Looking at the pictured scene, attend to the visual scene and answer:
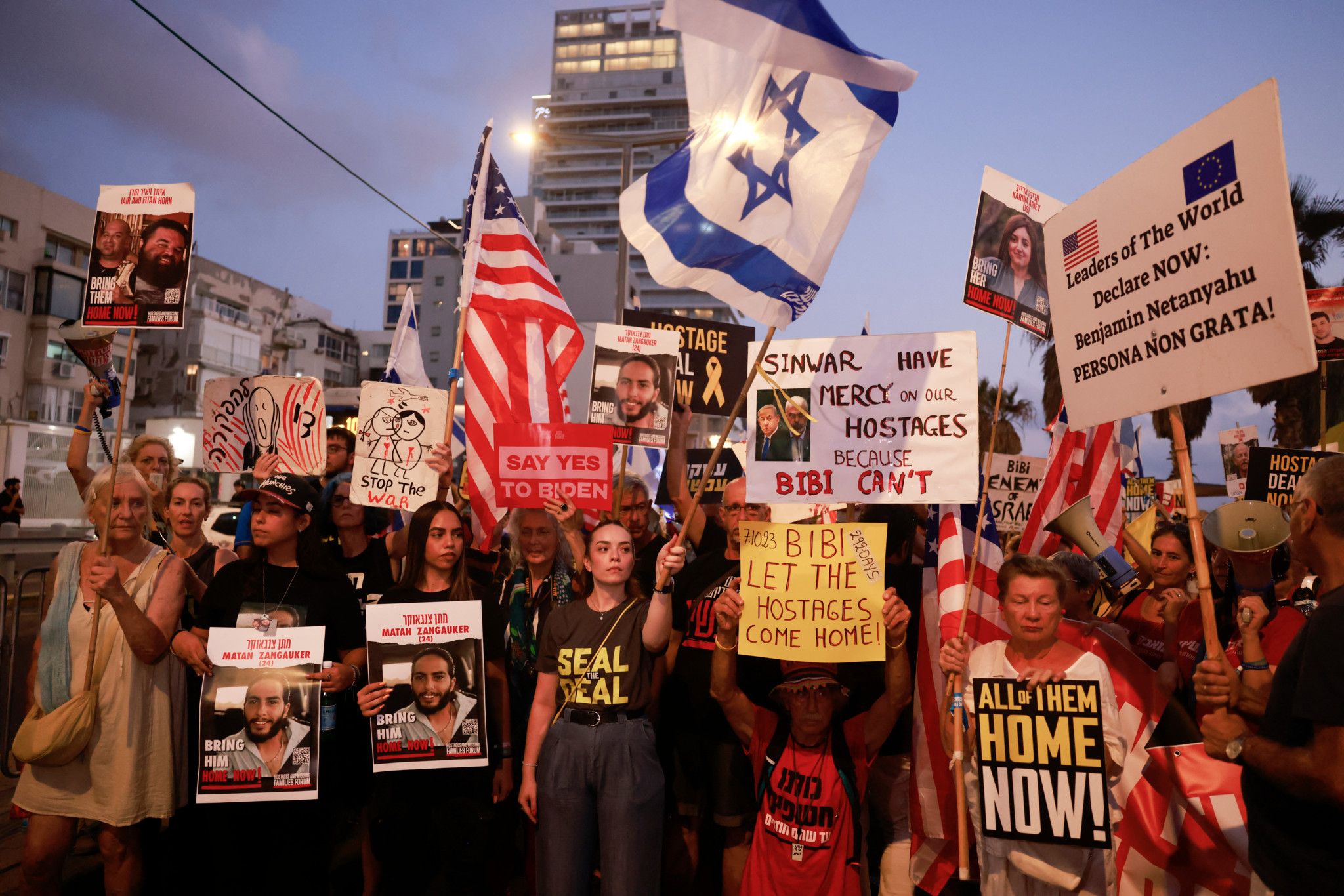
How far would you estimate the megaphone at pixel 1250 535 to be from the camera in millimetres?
4430

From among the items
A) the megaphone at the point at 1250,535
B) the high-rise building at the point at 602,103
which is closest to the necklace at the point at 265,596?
the megaphone at the point at 1250,535

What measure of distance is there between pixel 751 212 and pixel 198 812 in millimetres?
4457

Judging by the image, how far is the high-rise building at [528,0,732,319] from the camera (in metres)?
142

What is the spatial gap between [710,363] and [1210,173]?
481 cm

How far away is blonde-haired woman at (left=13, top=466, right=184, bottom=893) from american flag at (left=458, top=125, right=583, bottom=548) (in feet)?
7.48

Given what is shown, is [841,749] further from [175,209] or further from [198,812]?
[175,209]

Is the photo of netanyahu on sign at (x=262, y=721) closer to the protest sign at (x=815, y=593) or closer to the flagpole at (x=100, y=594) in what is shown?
the flagpole at (x=100, y=594)

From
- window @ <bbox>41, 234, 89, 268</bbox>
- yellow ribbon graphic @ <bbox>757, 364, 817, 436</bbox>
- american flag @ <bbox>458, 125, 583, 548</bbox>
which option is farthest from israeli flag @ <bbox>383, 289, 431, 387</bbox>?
window @ <bbox>41, 234, 89, 268</bbox>

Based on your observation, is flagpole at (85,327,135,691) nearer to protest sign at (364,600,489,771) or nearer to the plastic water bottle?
the plastic water bottle

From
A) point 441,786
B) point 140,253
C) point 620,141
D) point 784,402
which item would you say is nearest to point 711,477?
point 784,402

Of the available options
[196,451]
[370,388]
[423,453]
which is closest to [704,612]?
[423,453]

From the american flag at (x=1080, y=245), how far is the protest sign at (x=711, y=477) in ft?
13.2

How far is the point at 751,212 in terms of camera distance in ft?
13.5

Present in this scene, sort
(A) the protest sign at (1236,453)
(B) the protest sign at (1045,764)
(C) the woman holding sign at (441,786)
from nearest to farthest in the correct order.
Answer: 1. (B) the protest sign at (1045,764)
2. (C) the woman holding sign at (441,786)
3. (A) the protest sign at (1236,453)
